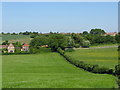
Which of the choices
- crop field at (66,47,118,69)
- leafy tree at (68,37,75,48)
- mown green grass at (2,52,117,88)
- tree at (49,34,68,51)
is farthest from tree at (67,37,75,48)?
mown green grass at (2,52,117,88)

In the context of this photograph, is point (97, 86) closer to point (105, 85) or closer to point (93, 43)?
point (105, 85)

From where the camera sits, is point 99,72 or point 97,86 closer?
point 97,86

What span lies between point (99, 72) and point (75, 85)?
1480 cm

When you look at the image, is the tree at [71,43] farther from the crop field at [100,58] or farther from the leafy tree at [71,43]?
the crop field at [100,58]

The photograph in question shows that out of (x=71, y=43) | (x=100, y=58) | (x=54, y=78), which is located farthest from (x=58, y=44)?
(x=54, y=78)

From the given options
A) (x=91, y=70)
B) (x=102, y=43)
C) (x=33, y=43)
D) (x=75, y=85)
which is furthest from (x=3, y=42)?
(x=75, y=85)

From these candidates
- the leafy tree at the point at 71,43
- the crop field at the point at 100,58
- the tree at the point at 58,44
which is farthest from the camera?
the leafy tree at the point at 71,43

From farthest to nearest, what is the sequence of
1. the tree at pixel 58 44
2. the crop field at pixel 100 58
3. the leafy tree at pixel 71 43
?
the leafy tree at pixel 71 43 → the tree at pixel 58 44 → the crop field at pixel 100 58

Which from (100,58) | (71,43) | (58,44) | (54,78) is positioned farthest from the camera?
(71,43)

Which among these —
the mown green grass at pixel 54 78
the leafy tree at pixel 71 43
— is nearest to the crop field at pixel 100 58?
the mown green grass at pixel 54 78

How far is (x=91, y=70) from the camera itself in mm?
34375

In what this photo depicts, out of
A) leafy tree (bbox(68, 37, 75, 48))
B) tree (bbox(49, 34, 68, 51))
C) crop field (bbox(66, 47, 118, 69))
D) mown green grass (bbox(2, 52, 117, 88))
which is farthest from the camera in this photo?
leafy tree (bbox(68, 37, 75, 48))

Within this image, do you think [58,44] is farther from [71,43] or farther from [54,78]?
[54,78]

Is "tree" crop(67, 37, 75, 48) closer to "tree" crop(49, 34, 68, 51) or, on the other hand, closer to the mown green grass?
"tree" crop(49, 34, 68, 51)
